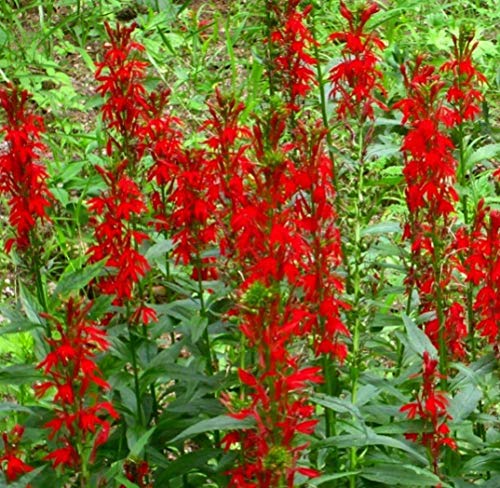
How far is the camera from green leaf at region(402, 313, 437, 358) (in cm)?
250

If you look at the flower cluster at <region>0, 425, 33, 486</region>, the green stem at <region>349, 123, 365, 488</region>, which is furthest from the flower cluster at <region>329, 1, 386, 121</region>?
the flower cluster at <region>0, 425, 33, 486</region>

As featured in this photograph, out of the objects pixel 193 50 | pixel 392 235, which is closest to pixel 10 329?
pixel 392 235

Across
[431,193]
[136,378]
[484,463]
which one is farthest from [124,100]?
[484,463]

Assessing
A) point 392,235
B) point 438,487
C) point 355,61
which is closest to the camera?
point 438,487

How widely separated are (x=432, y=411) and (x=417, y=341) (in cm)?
19

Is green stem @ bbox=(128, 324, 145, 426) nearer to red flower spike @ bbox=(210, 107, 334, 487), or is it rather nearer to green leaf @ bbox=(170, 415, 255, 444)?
red flower spike @ bbox=(210, 107, 334, 487)

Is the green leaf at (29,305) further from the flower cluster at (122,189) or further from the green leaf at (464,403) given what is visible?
→ the green leaf at (464,403)

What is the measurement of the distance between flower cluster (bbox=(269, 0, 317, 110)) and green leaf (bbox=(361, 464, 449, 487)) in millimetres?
1012

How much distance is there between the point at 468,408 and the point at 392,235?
1.84m

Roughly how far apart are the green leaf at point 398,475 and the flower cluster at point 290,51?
101 cm

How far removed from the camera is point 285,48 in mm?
3018

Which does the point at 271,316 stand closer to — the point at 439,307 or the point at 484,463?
the point at 439,307

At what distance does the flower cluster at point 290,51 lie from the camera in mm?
3000

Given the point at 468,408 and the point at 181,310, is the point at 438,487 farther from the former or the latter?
the point at 181,310
